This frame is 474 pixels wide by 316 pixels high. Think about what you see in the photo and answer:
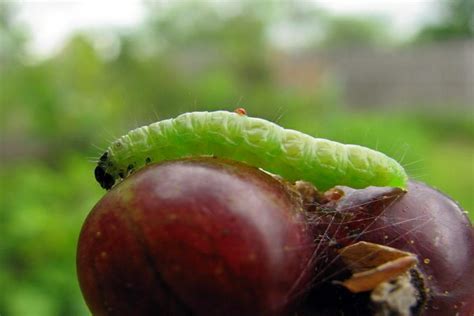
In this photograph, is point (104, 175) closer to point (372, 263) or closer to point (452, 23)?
point (372, 263)

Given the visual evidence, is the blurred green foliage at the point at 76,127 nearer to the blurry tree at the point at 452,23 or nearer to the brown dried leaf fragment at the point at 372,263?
the brown dried leaf fragment at the point at 372,263

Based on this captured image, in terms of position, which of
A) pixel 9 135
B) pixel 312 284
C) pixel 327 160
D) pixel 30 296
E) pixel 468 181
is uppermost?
pixel 9 135

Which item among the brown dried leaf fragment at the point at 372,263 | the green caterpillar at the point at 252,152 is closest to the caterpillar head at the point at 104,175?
the green caterpillar at the point at 252,152

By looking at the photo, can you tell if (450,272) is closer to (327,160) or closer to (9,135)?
(327,160)

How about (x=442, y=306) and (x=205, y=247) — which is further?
(x=442, y=306)

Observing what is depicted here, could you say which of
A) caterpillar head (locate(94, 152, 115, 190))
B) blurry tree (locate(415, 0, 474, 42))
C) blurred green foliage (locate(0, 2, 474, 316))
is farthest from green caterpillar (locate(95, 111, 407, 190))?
blurry tree (locate(415, 0, 474, 42))

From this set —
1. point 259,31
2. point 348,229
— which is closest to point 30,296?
point 348,229

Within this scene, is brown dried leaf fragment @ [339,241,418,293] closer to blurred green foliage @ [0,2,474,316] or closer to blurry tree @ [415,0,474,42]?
blurred green foliage @ [0,2,474,316]
